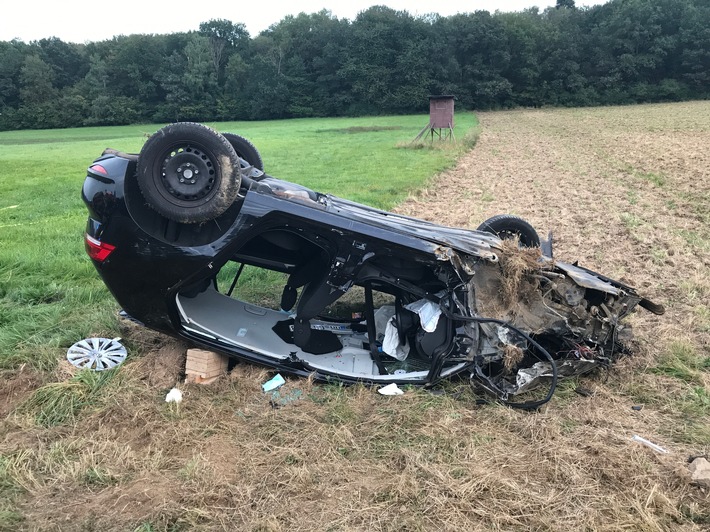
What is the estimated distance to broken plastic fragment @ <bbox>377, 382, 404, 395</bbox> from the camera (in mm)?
3420

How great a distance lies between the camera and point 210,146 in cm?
299

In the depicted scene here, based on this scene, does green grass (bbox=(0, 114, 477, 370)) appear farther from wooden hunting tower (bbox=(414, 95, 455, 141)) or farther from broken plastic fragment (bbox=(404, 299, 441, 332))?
broken plastic fragment (bbox=(404, 299, 441, 332))

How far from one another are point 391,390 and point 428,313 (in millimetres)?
572

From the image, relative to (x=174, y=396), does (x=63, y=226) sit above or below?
above

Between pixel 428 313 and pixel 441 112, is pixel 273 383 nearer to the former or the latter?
pixel 428 313

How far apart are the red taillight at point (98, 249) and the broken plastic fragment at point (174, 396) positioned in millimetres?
967

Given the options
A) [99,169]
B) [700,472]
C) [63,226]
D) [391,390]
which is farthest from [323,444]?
[63,226]

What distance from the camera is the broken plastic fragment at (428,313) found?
339 centimetres

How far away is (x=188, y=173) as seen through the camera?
302cm

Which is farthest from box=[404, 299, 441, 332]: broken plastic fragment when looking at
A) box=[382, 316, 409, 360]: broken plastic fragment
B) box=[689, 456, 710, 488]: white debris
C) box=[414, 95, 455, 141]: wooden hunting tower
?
box=[414, 95, 455, 141]: wooden hunting tower

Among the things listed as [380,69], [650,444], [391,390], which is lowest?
[650,444]

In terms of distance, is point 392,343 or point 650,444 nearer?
point 650,444

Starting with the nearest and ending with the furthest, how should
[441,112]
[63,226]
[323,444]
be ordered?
[323,444] < [63,226] < [441,112]

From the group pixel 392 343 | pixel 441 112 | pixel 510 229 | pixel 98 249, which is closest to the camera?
pixel 98 249
